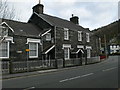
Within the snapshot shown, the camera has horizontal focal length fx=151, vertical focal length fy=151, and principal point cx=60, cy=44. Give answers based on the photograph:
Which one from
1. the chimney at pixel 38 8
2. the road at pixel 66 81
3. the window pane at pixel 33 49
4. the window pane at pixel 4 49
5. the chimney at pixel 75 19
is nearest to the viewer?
the road at pixel 66 81

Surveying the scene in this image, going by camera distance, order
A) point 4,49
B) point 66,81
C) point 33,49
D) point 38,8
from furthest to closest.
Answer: point 38,8 < point 33,49 < point 4,49 < point 66,81

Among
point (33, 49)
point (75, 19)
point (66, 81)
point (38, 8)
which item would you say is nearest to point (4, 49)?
point (33, 49)

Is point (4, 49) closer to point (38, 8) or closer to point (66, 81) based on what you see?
point (66, 81)

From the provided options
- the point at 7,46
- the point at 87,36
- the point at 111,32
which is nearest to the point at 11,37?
the point at 7,46

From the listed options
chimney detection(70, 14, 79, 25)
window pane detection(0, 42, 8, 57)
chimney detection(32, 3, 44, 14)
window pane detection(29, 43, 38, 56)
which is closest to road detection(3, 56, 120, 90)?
window pane detection(0, 42, 8, 57)

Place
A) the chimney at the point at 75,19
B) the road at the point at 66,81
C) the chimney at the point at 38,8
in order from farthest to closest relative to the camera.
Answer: the chimney at the point at 75,19, the chimney at the point at 38,8, the road at the point at 66,81

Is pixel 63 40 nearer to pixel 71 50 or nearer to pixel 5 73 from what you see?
pixel 71 50

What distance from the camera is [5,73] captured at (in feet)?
48.6

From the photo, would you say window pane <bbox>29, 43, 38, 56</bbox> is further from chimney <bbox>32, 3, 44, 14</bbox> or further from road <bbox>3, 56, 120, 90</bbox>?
chimney <bbox>32, 3, 44, 14</bbox>

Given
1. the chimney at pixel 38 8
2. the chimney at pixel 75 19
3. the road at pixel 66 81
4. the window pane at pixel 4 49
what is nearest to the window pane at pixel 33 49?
the window pane at pixel 4 49

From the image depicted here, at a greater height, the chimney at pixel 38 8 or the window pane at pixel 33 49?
the chimney at pixel 38 8

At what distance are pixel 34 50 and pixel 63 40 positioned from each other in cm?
583

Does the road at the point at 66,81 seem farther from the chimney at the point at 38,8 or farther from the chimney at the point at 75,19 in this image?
the chimney at the point at 75,19

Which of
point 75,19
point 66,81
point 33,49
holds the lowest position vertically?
point 66,81
